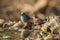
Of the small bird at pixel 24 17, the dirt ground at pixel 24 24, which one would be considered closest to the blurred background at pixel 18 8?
the dirt ground at pixel 24 24

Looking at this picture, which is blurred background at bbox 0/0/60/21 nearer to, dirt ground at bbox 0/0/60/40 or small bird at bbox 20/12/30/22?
dirt ground at bbox 0/0/60/40

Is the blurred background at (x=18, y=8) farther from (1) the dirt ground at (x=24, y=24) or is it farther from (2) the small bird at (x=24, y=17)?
(2) the small bird at (x=24, y=17)

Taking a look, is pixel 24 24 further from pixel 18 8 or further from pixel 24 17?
pixel 18 8

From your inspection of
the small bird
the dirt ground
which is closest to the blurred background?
the dirt ground

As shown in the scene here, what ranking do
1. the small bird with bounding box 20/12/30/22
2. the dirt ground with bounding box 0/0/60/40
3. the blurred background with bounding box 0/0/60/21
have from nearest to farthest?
1. the dirt ground with bounding box 0/0/60/40
2. the small bird with bounding box 20/12/30/22
3. the blurred background with bounding box 0/0/60/21

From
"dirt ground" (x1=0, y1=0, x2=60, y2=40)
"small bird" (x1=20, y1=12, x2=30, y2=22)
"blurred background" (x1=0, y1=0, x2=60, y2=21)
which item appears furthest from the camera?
"blurred background" (x1=0, y1=0, x2=60, y2=21)

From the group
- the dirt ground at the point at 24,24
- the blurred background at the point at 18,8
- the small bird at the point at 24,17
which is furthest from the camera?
the blurred background at the point at 18,8

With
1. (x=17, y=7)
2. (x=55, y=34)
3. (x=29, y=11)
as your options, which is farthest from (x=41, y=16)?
(x=55, y=34)

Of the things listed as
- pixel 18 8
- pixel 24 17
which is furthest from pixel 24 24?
pixel 18 8

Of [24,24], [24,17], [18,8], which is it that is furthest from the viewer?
[18,8]

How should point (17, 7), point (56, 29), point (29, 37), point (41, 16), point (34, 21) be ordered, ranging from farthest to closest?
point (17, 7) < point (41, 16) < point (34, 21) < point (56, 29) < point (29, 37)

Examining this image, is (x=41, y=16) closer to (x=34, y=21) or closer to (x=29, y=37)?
(x=34, y=21)
